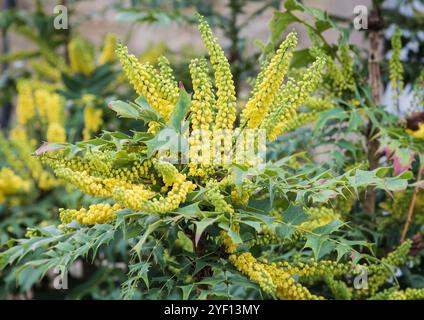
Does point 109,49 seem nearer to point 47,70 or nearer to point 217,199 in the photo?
point 47,70

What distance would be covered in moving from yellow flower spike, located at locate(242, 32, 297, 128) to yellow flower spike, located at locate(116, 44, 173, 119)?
13 centimetres

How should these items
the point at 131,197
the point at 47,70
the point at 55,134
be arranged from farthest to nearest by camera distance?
the point at 47,70 < the point at 55,134 < the point at 131,197

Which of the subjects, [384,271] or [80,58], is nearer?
[384,271]

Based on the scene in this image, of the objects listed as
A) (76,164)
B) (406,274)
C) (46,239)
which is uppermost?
(76,164)

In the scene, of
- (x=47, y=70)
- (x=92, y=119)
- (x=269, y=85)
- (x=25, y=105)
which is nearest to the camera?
(x=269, y=85)

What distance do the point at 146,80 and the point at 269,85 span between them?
19cm

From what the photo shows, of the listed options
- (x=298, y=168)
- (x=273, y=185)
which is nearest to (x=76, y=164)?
(x=273, y=185)

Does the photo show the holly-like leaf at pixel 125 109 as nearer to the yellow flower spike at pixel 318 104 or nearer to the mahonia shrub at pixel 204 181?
the mahonia shrub at pixel 204 181

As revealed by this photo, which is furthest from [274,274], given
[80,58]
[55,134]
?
[80,58]

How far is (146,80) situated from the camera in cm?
108

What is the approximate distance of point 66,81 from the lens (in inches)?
92.7
